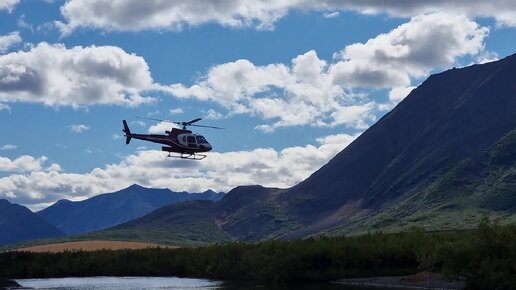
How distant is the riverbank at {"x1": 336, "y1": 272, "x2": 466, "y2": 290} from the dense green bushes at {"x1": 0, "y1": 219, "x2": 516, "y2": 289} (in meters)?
1.86

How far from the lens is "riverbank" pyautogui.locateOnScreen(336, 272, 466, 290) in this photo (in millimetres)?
112481

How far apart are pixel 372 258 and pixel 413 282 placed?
1923 centimetres

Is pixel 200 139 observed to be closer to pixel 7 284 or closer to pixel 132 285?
pixel 132 285

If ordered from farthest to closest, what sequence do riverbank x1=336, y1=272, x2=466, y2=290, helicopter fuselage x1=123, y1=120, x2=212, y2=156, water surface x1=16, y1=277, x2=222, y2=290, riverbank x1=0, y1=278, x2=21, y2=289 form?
riverbank x1=0, y1=278, x2=21, y2=289
water surface x1=16, y1=277, x2=222, y2=290
helicopter fuselage x1=123, y1=120, x2=212, y2=156
riverbank x1=336, y1=272, x2=466, y2=290

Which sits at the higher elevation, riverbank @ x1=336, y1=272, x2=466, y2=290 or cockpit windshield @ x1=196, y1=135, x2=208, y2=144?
cockpit windshield @ x1=196, y1=135, x2=208, y2=144

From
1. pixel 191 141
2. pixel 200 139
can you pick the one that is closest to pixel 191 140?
pixel 191 141

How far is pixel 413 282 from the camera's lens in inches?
4862

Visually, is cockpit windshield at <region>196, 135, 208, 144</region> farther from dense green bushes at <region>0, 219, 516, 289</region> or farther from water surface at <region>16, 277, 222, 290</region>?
dense green bushes at <region>0, 219, 516, 289</region>

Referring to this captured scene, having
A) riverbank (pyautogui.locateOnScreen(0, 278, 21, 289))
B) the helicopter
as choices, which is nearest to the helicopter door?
the helicopter

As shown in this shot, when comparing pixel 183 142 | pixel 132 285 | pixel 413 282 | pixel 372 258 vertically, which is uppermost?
pixel 183 142

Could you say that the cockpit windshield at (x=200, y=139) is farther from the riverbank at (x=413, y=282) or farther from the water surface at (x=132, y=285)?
the riverbank at (x=413, y=282)

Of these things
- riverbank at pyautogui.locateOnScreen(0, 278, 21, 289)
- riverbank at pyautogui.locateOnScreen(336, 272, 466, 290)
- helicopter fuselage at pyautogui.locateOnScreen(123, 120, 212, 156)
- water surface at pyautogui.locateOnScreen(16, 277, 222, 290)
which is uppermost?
helicopter fuselage at pyautogui.locateOnScreen(123, 120, 212, 156)

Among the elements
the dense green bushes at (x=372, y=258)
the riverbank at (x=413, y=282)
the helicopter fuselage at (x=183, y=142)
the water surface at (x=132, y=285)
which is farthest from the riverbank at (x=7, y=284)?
the riverbank at (x=413, y=282)

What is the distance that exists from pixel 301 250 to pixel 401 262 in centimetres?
1926
